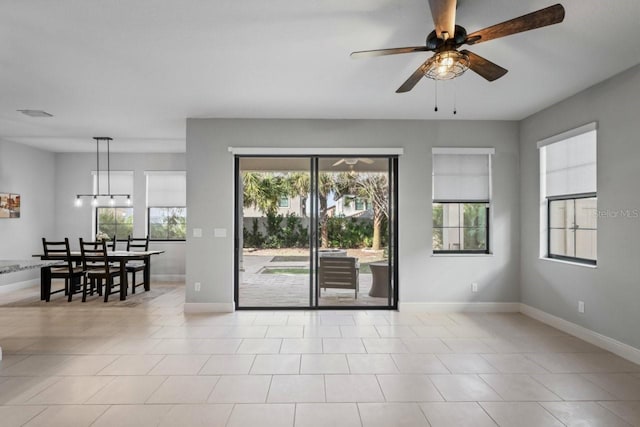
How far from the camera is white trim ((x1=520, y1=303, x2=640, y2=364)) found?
11.9 feet

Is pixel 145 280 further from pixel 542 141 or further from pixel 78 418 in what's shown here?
pixel 542 141

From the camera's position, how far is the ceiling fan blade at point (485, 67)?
8.65ft

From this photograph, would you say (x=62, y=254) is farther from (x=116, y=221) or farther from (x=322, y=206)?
(x=322, y=206)

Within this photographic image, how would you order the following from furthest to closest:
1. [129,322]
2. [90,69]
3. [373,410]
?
[129,322] < [90,69] < [373,410]

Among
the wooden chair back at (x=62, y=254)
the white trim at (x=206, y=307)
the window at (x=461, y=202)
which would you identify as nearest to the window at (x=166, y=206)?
the wooden chair back at (x=62, y=254)

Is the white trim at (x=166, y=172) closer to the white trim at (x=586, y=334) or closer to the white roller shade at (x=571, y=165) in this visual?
the white roller shade at (x=571, y=165)

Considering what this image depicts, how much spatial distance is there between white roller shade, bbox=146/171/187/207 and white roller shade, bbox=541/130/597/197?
6.56 metres

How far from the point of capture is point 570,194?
4508mm

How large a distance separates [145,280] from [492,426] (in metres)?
6.22

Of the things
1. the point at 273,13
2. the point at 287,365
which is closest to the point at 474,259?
the point at 287,365

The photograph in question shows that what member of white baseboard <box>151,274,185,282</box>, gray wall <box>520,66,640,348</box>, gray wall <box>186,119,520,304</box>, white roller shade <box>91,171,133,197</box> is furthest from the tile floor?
white roller shade <box>91,171,133,197</box>

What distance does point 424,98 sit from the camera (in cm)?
457

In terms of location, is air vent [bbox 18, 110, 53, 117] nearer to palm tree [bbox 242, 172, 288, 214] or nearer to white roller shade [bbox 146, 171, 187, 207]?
palm tree [bbox 242, 172, 288, 214]

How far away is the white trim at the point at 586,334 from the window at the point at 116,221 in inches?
293
